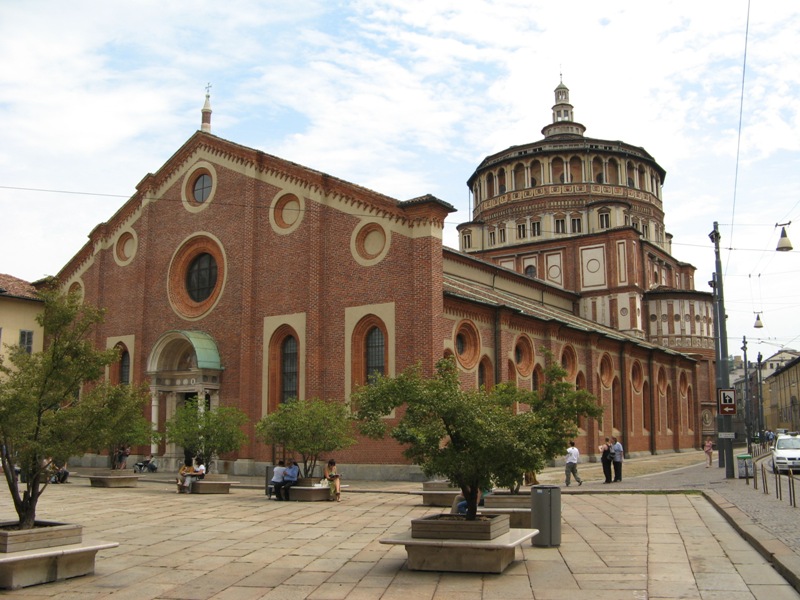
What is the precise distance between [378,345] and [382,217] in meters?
4.61

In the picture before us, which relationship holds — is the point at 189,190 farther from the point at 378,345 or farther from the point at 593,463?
the point at 593,463

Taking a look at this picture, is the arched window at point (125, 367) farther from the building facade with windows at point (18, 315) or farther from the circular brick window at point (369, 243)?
the circular brick window at point (369, 243)

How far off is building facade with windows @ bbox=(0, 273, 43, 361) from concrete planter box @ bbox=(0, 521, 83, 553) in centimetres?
3173

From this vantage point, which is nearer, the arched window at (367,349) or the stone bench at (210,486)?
the stone bench at (210,486)

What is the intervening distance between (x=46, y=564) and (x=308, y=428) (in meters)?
12.5

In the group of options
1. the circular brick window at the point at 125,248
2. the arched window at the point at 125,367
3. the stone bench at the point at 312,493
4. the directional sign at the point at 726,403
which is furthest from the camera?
the circular brick window at the point at 125,248

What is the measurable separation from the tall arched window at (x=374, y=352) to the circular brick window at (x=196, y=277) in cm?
787

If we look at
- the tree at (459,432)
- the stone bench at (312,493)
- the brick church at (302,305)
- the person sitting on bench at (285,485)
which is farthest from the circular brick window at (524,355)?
the tree at (459,432)

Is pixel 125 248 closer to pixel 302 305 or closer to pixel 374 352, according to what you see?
pixel 302 305

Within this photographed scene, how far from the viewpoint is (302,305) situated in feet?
98.0

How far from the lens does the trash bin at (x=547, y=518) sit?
12461 mm

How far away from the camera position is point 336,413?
23.0 meters

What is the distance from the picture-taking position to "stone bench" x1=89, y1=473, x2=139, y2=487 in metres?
25.2

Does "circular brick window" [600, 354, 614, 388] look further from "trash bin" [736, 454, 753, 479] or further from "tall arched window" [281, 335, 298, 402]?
"tall arched window" [281, 335, 298, 402]
